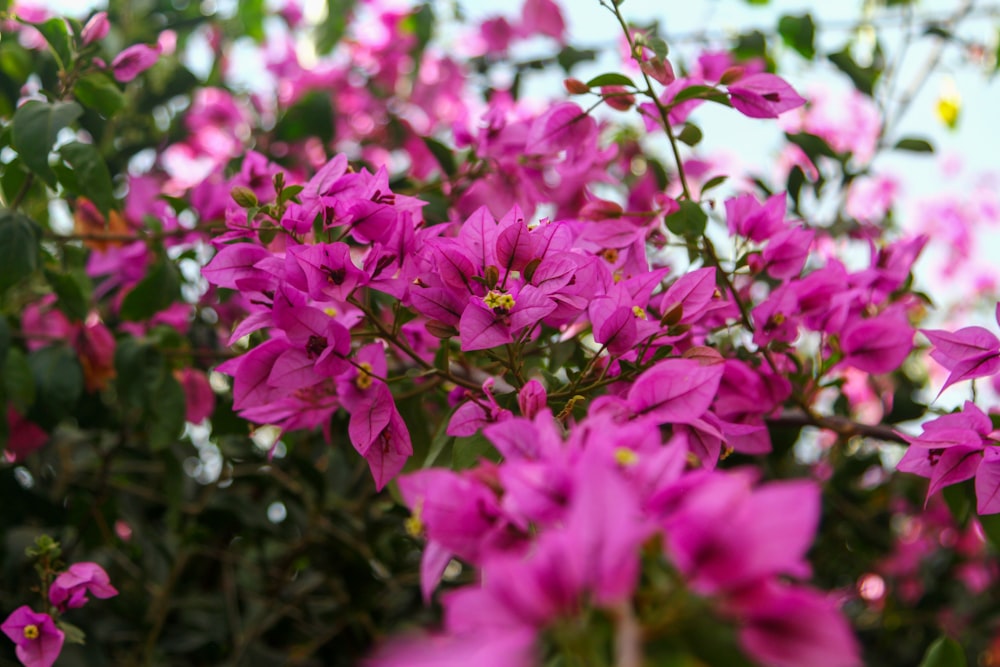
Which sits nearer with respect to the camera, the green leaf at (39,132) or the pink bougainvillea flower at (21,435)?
the green leaf at (39,132)

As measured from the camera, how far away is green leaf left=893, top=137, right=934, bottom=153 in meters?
1.26

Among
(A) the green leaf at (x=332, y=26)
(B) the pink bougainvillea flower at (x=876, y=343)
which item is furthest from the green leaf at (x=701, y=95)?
(A) the green leaf at (x=332, y=26)

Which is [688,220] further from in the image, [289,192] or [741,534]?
[741,534]

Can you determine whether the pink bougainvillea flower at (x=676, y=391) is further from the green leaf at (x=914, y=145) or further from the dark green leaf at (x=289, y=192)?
the green leaf at (x=914, y=145)

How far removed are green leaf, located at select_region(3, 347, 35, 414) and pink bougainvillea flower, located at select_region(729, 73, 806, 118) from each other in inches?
30.6

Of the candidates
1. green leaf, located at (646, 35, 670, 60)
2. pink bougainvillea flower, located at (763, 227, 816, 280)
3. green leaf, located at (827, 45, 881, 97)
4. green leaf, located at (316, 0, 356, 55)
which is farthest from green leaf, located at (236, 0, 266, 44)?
pink bougainvillea flower, located at (763, 227, 816, 280)

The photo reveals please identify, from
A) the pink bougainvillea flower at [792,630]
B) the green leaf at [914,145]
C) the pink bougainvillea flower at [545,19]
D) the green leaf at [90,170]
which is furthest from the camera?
the pink bougainvillea flower at [545,19]

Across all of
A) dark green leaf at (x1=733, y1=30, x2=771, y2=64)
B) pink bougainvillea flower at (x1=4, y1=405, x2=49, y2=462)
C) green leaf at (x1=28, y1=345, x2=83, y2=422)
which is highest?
dark green leaf at (x1=733, y1=30, x2=771, y2=64)

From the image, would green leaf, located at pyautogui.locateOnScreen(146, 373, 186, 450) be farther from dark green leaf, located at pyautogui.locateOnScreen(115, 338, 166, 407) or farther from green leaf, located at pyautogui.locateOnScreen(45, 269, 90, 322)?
green leaf, located at pyautogui.locateOnScreen(45, 269, 90, 322)

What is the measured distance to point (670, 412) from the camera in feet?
1.79

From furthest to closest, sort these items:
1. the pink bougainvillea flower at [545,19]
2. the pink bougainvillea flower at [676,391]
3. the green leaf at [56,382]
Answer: the pink bougainvillea flower at [545,19], the green leaf at [56,382], the pink bougainvillea flower at [676,391]

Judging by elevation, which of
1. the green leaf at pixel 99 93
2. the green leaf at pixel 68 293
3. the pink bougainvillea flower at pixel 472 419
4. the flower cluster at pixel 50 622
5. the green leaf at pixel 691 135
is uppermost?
the green leaf at pixel 691 135

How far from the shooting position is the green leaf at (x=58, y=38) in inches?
35.8

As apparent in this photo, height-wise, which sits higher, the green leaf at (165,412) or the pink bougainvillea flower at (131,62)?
the pink bougainvillea flower at (131,62)
